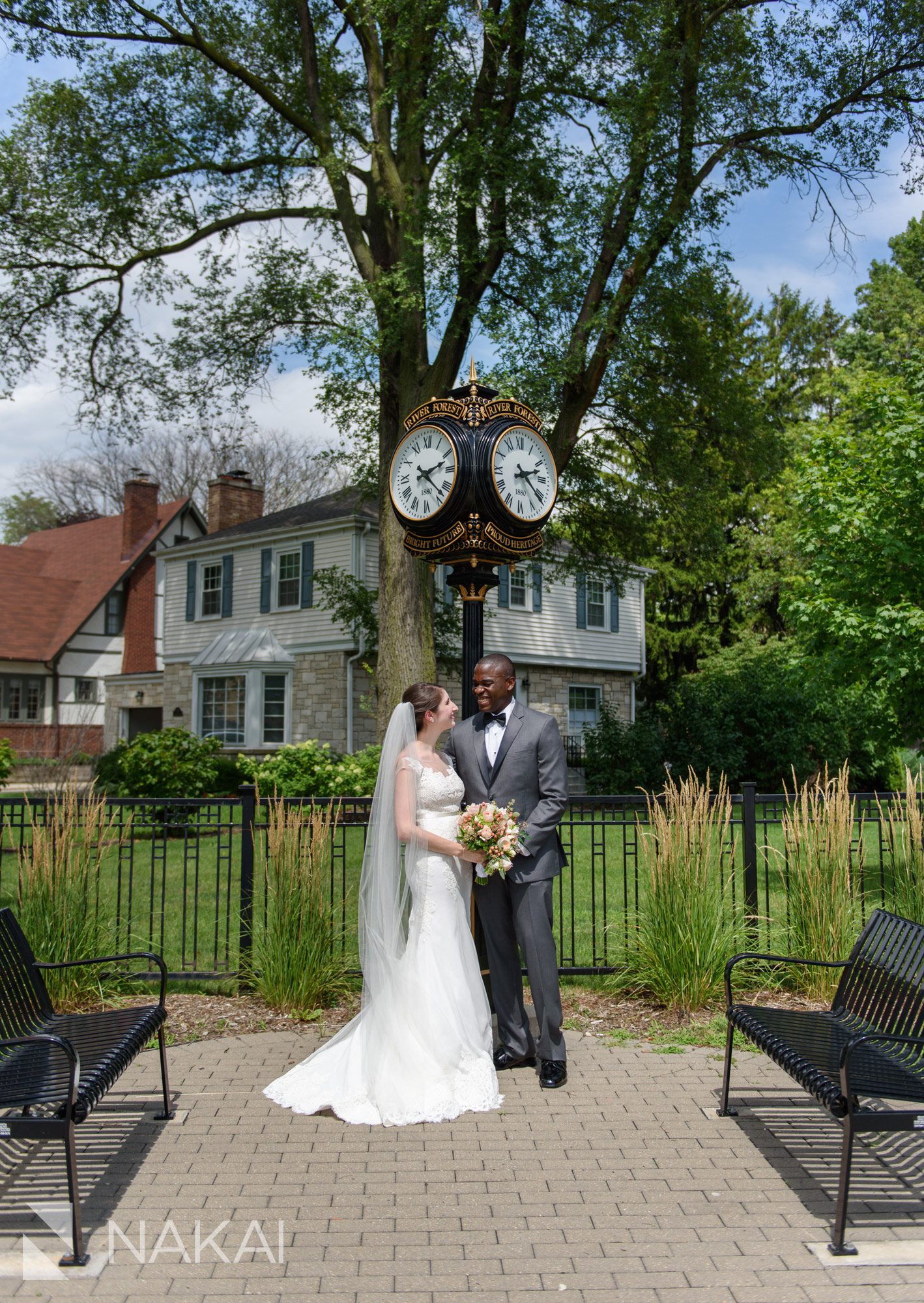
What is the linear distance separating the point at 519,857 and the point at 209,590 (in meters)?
25.0

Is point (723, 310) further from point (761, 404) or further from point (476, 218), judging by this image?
point (476, 218)

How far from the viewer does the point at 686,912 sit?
655cm

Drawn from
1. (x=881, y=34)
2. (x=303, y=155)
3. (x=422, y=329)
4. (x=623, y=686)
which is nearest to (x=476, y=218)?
(x=422, y=329)

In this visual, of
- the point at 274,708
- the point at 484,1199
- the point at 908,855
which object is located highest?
the point at 274,708

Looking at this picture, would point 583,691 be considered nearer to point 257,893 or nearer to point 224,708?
point 224,708

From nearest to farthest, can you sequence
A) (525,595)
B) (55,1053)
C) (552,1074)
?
(55,1053) → (552,1074) → (525,595)

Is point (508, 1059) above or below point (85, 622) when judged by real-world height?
below

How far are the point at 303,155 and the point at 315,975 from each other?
1424 centimetres

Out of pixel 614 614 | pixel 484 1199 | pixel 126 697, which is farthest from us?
pixel 126 697

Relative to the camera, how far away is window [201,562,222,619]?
29.2m

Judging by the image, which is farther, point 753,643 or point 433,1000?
point 753,643

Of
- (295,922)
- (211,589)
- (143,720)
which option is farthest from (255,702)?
(295,922)

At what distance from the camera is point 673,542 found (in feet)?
84.9

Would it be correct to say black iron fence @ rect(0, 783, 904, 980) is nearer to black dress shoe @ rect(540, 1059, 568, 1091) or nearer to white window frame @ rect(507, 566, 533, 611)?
black dress shoe @ rect(540, 1059, 568, 1091)
